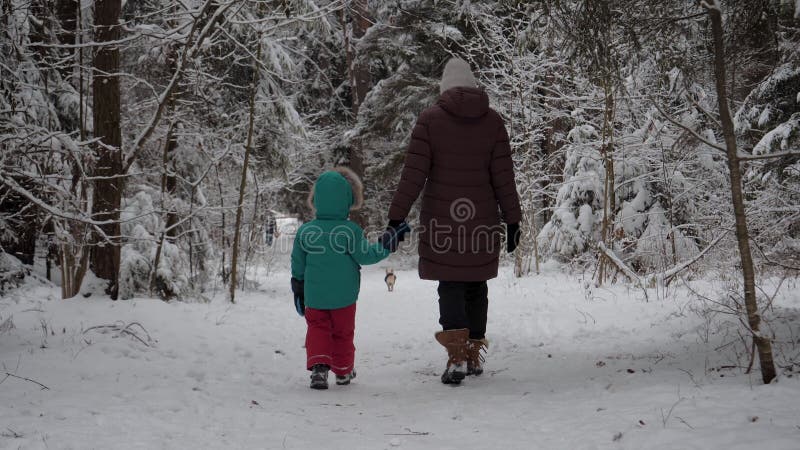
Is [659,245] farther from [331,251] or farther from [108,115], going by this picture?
[108,115]

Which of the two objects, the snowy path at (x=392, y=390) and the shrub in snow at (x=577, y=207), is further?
the shrub in snow at (x=577, y=207)

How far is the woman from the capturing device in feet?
14.1

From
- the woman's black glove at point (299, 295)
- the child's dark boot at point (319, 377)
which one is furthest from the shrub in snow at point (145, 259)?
the child's dark boot at point (319, 377)

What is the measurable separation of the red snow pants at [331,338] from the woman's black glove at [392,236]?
2.15 feet

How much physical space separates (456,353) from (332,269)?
4.11ft

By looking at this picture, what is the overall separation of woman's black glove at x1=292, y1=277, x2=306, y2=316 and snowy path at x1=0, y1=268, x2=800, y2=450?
2.05ft

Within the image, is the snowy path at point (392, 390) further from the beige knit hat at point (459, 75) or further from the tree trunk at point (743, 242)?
the beige knit hat at point (459, 75)

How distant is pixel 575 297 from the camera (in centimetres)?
774

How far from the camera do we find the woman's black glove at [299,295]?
4.69m

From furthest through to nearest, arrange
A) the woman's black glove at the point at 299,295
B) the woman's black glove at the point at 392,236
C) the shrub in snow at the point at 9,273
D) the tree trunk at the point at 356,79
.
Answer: the tree trunk at the point at 356,79
the shrub in snow at the point at 9,273
the woman's black glove at the point at 299,295
the woman's black glove at the point at 392,236

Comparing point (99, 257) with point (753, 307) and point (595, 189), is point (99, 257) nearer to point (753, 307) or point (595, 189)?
point (753, 307)

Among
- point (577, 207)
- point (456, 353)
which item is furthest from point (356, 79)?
point (456, 353)

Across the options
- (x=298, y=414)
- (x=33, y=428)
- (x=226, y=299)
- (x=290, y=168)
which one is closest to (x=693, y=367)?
(x=298, y=414)

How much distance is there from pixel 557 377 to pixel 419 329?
3377mm
